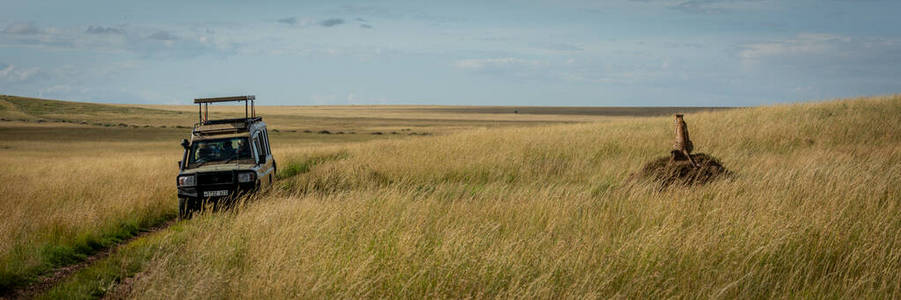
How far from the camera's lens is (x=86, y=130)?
5891 centimetres

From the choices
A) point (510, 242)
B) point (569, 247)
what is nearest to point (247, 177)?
point (510, 242)

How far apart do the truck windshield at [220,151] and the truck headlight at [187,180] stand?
0.77 m

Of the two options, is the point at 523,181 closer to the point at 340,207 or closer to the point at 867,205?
the point at 340,207

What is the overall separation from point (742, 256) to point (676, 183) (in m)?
5.16

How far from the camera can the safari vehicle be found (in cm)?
1159

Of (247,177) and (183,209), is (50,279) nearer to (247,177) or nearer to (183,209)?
(183,209)

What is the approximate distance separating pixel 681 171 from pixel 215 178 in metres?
8.95

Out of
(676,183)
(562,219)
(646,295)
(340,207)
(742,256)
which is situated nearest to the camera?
(646,295)

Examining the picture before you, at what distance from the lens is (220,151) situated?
12656 mm

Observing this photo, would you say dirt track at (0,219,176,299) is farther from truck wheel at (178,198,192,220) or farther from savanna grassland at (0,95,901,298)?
truck wheel at (178,198,192,220)

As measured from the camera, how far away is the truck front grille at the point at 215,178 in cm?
1161

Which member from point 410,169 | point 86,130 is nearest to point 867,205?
point 410,169

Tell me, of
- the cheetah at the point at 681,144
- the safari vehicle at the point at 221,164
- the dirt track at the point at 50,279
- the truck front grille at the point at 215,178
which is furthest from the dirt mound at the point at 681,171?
the dirt track at the point at 50,279

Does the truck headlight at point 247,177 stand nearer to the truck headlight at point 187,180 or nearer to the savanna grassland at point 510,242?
the truck headlight at point 187,180
